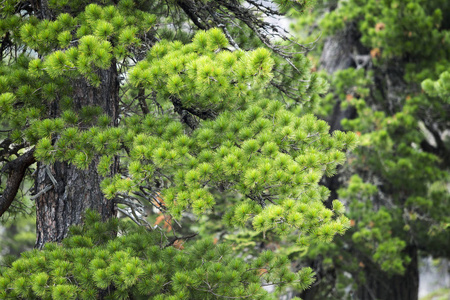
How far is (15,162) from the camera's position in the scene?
4.20 meters

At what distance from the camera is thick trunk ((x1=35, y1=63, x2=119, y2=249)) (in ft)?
13.7

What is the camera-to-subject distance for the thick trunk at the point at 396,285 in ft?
29.6

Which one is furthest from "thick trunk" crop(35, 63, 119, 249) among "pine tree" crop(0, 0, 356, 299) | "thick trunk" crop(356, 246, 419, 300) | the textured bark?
"thick trunk" crop(356, 246, 419, 300)

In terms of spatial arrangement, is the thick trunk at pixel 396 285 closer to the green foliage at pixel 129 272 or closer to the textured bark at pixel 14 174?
the green foliage at pixel 129 272

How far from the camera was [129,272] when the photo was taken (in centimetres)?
323

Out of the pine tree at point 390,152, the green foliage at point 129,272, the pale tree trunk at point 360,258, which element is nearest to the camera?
the green foliage at point 129,272

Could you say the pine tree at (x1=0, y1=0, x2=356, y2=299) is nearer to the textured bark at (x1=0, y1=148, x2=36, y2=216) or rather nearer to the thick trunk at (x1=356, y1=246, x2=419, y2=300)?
the textured bark at (x1=0, y1=148, x2=36, y2=216)

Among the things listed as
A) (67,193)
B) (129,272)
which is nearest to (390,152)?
(67,193)

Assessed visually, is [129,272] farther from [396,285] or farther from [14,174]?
[396,285]

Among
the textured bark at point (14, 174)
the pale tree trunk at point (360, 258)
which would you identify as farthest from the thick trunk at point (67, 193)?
the pale tree trunk at point (360, 258)

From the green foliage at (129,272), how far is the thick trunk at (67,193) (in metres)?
0.26

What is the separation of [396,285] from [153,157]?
24.2ft

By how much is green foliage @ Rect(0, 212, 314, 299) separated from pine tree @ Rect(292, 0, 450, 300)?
4568 mm

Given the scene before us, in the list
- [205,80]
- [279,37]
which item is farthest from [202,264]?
[279,37]
